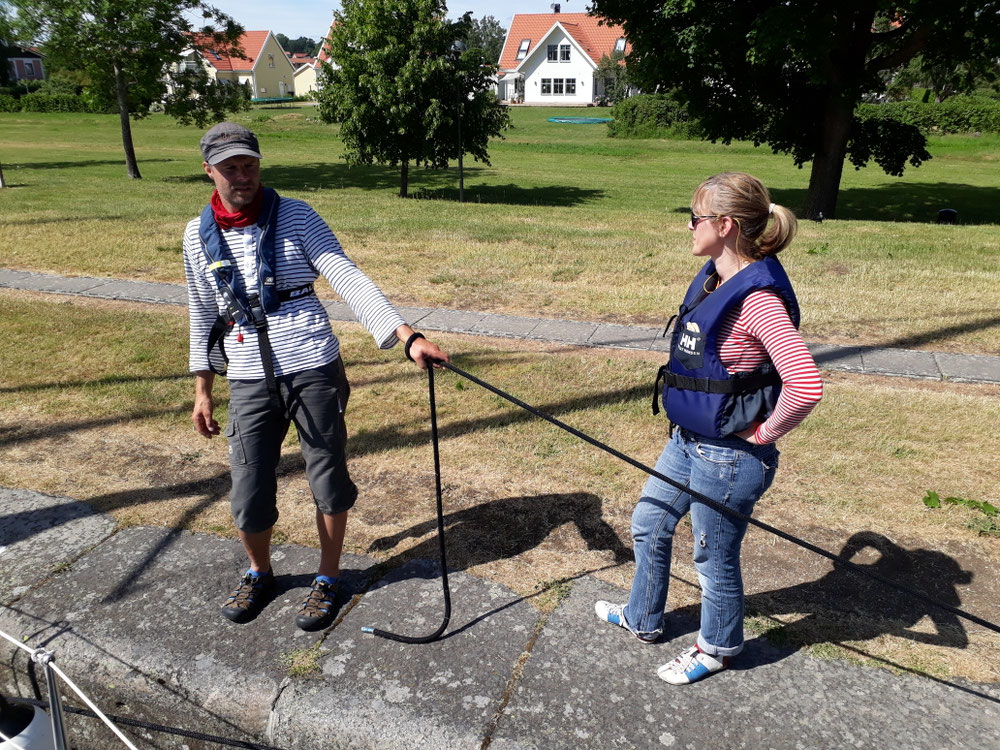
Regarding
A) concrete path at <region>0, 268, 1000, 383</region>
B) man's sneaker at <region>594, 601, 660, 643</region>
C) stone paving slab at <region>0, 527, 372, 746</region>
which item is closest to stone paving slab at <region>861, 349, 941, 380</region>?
concrete path at <region>0, 268, 1000, 383</region>

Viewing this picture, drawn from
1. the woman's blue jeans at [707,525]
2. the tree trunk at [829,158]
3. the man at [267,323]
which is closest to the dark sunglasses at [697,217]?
the woman's blue jeans at [707,525]

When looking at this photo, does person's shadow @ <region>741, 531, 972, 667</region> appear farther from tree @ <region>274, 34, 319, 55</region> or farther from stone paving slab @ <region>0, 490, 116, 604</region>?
tree @ <region>274, 34, 319, 55</region>

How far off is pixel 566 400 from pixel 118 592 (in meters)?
3.00

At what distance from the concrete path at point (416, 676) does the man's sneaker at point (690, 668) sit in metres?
0.04

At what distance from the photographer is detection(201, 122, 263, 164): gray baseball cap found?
2.58 metres

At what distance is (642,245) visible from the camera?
33.4 feet

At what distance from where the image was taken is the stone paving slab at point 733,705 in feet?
8.11

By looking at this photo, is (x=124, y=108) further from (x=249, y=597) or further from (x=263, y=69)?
(x=263, y=69)

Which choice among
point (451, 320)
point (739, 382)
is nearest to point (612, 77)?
point (451, 320)

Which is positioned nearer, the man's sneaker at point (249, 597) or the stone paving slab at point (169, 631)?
the stone paving slab at point (169, 631)

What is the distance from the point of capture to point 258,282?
8.91ft

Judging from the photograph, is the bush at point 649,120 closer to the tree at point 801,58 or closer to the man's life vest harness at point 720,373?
the tree at point 801,58

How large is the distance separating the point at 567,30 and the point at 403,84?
2330 inches

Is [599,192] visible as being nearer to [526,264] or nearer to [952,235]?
[952,235]
